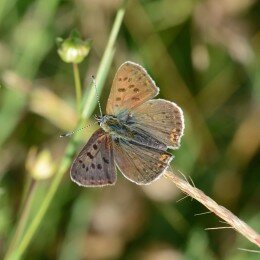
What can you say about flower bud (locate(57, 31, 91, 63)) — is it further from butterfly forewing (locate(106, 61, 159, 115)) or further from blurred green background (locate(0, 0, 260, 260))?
blurred green background (locate(0, 0, 260, 260))

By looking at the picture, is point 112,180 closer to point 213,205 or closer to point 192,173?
point 213,205

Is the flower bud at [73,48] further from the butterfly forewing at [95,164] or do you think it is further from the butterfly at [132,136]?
the butterfly forewing at [95,164]

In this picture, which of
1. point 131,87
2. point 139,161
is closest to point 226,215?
point 139,161

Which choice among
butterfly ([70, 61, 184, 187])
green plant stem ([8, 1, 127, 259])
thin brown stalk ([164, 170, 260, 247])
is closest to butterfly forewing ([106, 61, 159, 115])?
butterfly ([70, 61, 184, 187])

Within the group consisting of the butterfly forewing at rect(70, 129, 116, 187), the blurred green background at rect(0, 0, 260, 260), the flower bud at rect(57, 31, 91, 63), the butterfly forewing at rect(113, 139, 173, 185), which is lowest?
the blurred green background at rect(0, 0, 260, 260)

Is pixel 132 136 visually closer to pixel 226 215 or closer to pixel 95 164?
pixel 95 164

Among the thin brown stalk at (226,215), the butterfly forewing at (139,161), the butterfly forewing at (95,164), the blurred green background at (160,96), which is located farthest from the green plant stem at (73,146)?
the blurred green background at (160,96)
